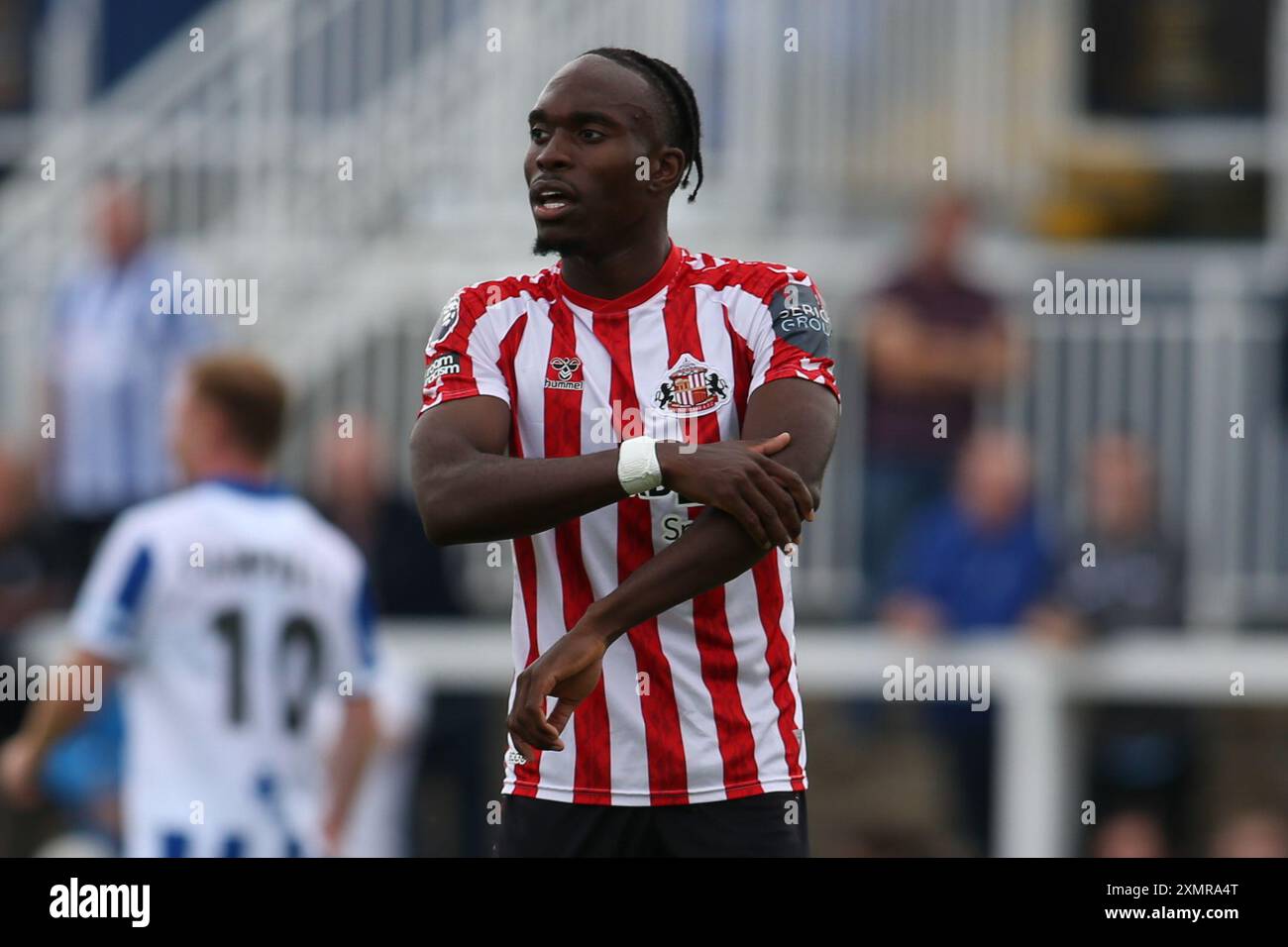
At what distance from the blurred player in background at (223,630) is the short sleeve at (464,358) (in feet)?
9.58

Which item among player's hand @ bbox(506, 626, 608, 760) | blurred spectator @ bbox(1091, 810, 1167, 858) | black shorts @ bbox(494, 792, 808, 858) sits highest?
player's hand @ bbox(506, 626, 608, 760)

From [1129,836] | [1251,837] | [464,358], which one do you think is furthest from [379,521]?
[464,358]

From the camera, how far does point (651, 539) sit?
4535 mm

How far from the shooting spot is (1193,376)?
10906mm

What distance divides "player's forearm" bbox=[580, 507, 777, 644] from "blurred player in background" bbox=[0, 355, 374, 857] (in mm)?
3391

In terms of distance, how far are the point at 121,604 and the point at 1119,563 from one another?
497 centimetres

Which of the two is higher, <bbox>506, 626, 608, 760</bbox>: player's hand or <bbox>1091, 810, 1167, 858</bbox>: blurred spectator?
<bbox>506, 626, 608, 760</bbox>: player's hand

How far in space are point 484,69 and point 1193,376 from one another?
13.0 feet

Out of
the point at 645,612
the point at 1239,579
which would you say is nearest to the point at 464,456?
the point at 645,612

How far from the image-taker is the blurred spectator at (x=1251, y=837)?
9914 millimetres

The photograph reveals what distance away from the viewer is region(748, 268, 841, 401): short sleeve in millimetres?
4473

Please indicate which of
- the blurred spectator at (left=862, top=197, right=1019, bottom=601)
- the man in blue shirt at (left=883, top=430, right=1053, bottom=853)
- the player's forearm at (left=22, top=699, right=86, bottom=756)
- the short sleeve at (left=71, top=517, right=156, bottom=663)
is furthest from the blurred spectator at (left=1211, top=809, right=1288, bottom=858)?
the player's forearm at (left=22, top=699, right=86, bottom=756)

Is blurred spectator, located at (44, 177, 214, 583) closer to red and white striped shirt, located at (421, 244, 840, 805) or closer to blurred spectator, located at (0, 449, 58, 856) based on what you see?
blurred spectator, located at (0, 449, 58, 856)
